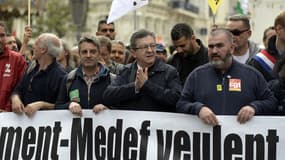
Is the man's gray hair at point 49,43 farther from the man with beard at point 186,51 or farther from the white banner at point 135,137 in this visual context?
the man with beard at point 186,51

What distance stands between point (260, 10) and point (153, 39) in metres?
24.9

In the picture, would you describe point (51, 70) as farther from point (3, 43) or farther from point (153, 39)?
point (153, 39)

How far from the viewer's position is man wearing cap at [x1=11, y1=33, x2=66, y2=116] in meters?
7.28

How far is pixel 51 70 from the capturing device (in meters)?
7.34

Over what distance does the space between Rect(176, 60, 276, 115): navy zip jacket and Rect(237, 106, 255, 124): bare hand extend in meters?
0.04

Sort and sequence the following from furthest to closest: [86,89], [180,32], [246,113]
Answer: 1. [180,32]
2. [86,89]
3. [246,113]

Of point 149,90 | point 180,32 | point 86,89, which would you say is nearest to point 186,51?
point 180,32

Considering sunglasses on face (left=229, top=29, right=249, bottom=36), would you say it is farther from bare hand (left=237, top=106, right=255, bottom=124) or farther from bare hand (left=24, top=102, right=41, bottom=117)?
bare hand (left=24, top=102, right=41, bottom=117)

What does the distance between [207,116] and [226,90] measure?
27 centimetres

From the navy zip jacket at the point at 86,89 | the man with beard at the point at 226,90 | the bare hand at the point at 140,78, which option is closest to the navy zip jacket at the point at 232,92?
the man with beard at the point at 226,90

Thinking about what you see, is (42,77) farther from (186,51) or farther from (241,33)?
(241,33)

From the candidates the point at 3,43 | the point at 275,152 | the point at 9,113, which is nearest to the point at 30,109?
the point at 9,113

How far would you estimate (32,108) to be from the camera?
7008mm

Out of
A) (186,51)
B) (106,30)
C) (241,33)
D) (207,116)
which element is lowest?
(207,116)
